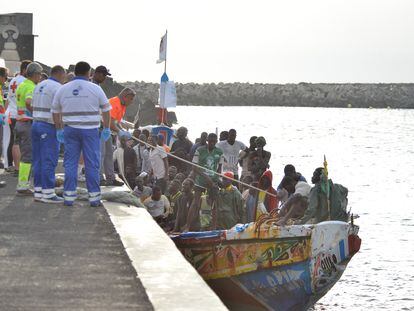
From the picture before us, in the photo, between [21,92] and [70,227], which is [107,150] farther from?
[70,227]

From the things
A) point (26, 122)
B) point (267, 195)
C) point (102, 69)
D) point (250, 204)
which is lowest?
point (250, 204)

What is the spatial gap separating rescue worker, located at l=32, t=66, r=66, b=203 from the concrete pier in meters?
0.80

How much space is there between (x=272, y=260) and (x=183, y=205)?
3221mm

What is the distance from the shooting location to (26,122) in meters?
15.8

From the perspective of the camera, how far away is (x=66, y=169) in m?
13.9

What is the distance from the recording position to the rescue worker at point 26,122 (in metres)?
15.2

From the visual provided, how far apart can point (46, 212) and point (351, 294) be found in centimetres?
1039

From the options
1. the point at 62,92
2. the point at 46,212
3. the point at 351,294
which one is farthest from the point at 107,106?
the point at 351,294

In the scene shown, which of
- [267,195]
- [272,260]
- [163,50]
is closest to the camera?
[272,260]

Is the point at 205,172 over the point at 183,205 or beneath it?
over

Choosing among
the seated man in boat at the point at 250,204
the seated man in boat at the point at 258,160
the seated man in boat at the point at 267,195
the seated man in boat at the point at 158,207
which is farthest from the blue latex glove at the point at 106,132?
the seated man in boat at the point at 258,160

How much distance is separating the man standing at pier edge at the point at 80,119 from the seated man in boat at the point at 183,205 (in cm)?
298

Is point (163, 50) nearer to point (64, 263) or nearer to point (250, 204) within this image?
point (250, 204)

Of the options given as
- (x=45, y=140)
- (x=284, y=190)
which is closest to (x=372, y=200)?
(x=284, y=190)
